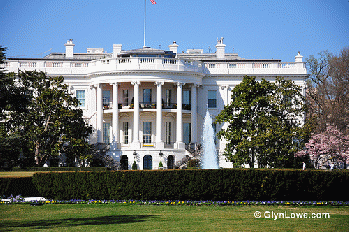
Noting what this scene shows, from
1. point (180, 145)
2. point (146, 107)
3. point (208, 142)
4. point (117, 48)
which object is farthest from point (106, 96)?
point (208, 142)

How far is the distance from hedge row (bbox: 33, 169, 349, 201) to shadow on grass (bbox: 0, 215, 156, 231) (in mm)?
6492

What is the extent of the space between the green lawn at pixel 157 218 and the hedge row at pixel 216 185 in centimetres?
211

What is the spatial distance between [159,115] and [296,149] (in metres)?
15.1

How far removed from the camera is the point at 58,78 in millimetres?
57812

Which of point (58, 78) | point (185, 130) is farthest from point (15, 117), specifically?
point (185, 130)

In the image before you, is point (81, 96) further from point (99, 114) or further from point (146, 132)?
point (146, 132)

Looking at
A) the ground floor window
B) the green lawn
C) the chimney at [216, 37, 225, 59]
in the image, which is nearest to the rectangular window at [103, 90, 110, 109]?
the ground floor window

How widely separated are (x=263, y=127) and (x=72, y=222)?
3142 cm

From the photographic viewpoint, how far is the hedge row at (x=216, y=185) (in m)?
31.7

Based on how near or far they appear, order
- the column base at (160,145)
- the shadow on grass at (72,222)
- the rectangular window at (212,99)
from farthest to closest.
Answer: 1. the rectangular window at (212,99)
2. the column base at (160,145)
3. the shadow on grass at (72,222)

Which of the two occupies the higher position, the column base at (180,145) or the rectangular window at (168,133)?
the rectangular window at (168,133)

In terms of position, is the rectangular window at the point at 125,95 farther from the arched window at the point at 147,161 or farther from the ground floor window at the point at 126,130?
the arched window at the point at 147,161

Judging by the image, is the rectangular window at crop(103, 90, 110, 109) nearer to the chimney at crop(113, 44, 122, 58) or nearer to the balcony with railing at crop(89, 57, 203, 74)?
the balcony with railing at crop(89, 57, 203, 74)

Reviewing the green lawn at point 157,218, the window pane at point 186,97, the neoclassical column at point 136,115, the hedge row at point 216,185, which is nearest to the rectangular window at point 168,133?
the window pane at point 186,97
